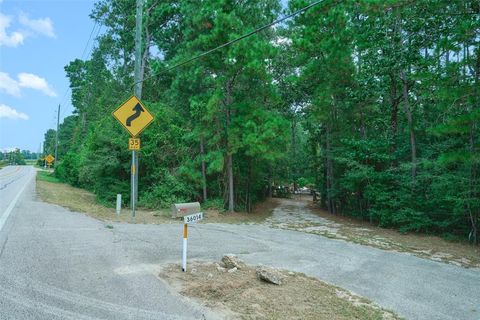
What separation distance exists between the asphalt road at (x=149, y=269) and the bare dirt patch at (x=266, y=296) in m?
0.29

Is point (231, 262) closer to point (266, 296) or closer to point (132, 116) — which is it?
point (266, 296)

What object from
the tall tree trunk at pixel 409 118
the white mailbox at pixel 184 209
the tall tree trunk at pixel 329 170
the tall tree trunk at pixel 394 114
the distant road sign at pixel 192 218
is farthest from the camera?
the tall tree trunk at pixel 329 170

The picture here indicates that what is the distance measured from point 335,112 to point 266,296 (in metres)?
14.0

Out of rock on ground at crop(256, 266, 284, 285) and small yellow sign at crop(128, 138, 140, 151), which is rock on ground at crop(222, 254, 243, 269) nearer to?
rock on ground at crop(256, 266, 284, 285)

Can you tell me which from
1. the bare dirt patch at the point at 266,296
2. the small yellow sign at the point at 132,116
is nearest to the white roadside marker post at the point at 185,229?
the bare dirt patch at the point at 266,296

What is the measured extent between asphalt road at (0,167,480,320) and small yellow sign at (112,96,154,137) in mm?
2993

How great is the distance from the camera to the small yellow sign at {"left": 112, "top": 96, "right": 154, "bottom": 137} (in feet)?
34.6

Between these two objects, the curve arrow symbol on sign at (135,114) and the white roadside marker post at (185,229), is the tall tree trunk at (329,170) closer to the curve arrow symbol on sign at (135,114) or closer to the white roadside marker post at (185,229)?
the curve arrow symbol on sign at (135,114)

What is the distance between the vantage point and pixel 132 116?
420 inches

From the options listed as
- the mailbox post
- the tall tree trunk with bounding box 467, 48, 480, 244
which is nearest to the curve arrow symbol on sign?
the mailbox post

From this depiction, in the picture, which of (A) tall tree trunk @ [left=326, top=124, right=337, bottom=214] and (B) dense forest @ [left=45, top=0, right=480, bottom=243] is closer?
(B) dense forest @ [left=45, top=0, right=480, bottom=243]

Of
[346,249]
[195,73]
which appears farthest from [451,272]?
[195,73]

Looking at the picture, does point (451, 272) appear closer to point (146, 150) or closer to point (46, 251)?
point (46, 251)

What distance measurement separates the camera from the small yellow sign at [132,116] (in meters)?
10.5
